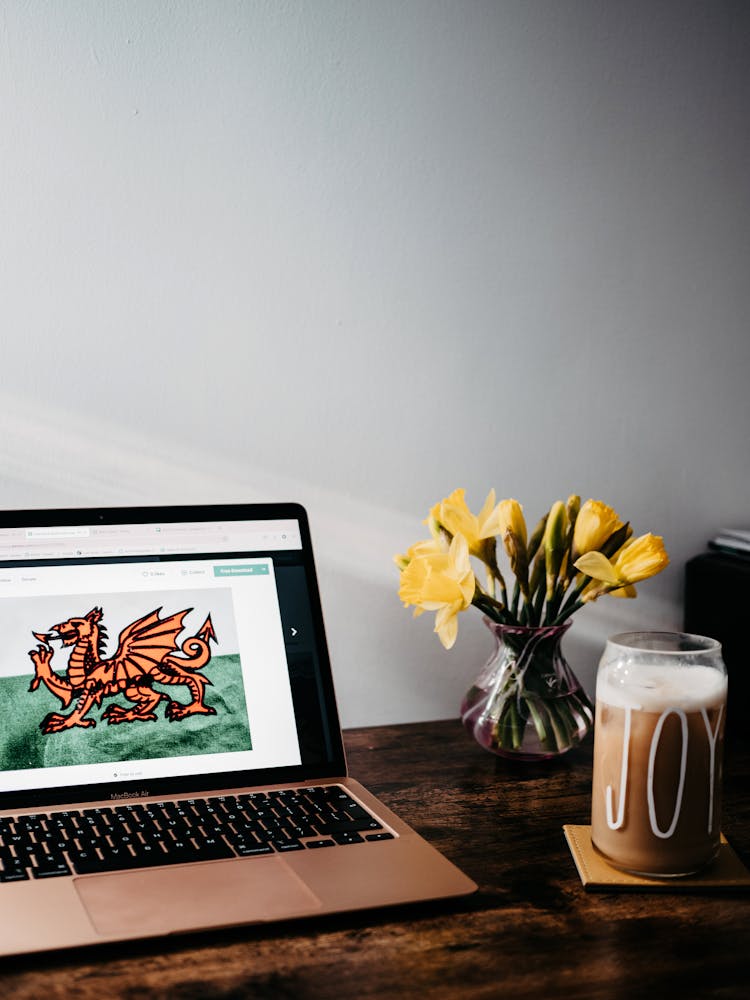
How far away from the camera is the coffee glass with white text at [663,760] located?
2.59 ft

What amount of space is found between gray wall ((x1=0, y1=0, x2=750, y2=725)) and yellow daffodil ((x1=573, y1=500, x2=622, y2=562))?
219 millimetres

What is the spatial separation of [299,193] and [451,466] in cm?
39

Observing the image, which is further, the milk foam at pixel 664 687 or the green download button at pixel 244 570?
the green download button at pixel 244 570

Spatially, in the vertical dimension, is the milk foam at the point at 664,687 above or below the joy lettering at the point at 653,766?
above

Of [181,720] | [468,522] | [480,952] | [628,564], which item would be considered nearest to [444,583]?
[468,522]

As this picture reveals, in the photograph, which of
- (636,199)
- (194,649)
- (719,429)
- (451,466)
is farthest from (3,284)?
(719,429)

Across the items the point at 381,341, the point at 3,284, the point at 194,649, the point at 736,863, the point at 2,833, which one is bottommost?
the point at 736,863

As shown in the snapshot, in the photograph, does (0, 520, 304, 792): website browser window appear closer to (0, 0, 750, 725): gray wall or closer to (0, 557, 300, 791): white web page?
(0, 557, 300, 791): white web page

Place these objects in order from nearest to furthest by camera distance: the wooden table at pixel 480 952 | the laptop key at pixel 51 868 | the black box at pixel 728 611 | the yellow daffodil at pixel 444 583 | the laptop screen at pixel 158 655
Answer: the wooden table at pixel 480 952
the laptop key at pixel 51 868
the laptop screen at pixel 158 655
the yellow daffodil at pixel 444 583
the black box at pixel 728 611

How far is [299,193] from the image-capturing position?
1.16 m

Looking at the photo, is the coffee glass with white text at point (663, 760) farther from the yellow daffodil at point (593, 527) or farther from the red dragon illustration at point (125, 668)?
the red dragon illustration at point (125, 668)

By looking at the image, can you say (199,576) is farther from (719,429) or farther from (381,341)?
(719,429)

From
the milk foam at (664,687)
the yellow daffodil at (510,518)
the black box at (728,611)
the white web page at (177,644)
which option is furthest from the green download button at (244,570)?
the black box at (728,611)

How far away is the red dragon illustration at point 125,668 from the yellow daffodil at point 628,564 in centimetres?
41
